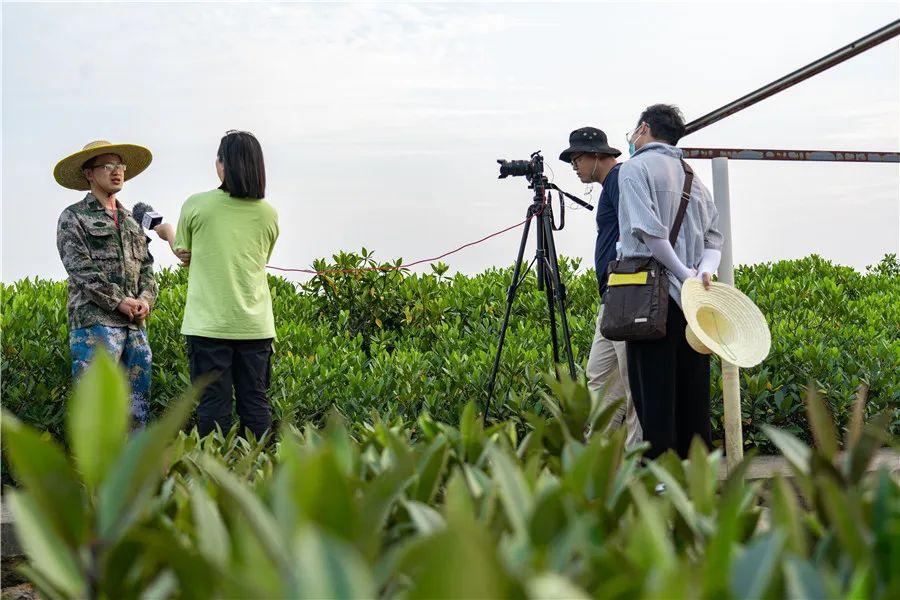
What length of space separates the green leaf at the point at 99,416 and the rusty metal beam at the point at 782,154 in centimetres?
428

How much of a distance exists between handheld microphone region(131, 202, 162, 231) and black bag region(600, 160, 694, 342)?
298 cm

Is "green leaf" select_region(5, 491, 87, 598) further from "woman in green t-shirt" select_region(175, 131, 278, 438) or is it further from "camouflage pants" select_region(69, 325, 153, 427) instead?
"camouflage pants" select_region(69, 325, 153, 427)

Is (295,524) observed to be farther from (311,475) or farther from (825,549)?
(825,549)

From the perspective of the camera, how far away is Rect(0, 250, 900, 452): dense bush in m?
5.81

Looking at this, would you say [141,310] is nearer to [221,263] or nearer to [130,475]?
[221,263]

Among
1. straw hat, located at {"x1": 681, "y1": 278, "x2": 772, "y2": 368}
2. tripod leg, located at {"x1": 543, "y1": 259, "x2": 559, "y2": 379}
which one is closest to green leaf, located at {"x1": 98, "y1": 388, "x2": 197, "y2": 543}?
straw hat, located at {"x1": 681, "y1": 278, "x2": 772, "y2": 368}

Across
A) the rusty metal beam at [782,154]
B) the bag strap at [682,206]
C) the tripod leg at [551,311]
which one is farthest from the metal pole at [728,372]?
the tripod leg at [551,311]

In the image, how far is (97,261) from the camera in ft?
18.2

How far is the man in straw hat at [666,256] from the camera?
4.41 meters

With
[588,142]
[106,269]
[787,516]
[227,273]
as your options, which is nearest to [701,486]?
[787,516]

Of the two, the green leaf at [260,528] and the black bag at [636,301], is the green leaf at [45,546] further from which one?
the black bag at [636,301]

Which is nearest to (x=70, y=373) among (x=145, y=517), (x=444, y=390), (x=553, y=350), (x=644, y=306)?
(x=444, y=390)

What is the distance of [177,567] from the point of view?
1076mm

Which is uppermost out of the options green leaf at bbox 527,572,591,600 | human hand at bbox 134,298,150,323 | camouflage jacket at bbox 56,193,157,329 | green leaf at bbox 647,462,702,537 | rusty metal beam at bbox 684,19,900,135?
rusty metal beam at bbox 684,19,900,135
